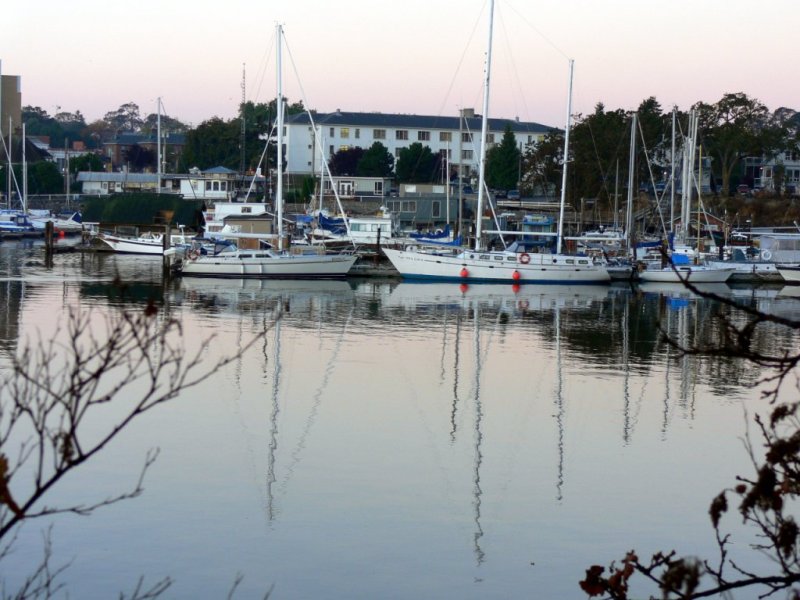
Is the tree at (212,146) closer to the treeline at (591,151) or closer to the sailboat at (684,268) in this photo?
the treeline at (591,151)

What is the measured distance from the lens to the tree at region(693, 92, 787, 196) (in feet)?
280

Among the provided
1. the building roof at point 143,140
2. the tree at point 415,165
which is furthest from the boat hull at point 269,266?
the building roof at point 143,140

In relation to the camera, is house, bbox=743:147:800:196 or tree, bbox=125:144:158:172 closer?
house, bbox=743:147:800:196

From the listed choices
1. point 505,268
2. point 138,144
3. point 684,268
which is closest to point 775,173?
point 684,268

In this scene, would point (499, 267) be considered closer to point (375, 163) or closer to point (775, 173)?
point (775, 173)

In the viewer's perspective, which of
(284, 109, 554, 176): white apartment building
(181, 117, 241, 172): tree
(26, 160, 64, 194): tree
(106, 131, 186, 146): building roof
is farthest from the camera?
(106, 131, 186, 146): building roof

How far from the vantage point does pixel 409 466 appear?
17.9 meters

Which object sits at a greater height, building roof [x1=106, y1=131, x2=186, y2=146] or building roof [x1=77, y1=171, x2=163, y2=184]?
building roof [x1=106, y1=131, x2=186, y2=146]

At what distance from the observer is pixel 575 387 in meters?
25.3

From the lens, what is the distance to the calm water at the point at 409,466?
13.5 metres

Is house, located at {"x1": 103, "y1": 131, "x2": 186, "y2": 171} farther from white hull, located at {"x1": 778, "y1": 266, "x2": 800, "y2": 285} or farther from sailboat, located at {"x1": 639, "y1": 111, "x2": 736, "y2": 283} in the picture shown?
white hull, located at {"x1": 778, "y1": 266, "x2": 800, "y2": 285}

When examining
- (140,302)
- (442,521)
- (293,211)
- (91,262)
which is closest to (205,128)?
(293,211)

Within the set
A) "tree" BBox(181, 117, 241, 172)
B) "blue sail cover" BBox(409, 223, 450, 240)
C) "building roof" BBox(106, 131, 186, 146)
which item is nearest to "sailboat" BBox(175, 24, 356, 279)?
"blue sail cover" BBox(409, 223, 450, 240)

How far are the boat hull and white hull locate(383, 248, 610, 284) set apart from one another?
3206 mm
